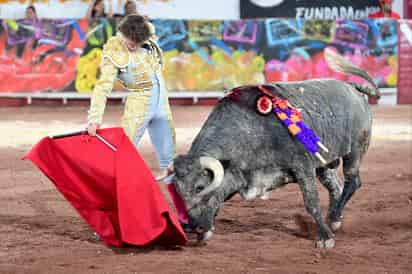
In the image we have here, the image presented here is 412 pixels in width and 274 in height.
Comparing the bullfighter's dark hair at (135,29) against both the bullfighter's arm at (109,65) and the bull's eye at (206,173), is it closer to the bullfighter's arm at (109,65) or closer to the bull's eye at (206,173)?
the bullfighter's arm at (109,65)

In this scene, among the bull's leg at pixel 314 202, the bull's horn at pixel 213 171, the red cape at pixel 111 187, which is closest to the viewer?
the bull's horn at pixel 213 171

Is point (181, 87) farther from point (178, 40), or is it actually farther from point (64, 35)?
point (64, 35)

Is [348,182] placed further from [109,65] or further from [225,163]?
Result: [109,65]

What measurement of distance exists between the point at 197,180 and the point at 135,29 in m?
1.31

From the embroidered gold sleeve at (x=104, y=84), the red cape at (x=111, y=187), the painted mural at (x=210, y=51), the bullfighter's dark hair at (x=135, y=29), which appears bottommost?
the painted mural at (x=210, y=51)

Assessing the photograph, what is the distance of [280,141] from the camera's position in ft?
21.9

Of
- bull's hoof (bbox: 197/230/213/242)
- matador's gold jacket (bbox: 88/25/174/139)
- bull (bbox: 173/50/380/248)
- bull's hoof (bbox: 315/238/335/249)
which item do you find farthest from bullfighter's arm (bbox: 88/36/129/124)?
bull's hoof (bbox: 315/238/335/249)

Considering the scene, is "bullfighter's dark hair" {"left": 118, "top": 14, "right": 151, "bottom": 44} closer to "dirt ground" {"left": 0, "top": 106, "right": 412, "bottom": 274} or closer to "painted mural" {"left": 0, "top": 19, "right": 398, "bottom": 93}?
"dirt ground" {"left": 0, "top": 106, "right": 412, "bottom": 274}

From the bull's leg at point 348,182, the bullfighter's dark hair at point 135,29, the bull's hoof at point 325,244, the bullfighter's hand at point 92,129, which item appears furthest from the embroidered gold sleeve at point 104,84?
the bull's leg at point 348,182

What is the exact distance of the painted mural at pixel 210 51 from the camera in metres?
16.6

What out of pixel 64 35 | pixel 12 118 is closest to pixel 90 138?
pixel 12 118

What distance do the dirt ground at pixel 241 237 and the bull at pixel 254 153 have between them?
1.06 ft

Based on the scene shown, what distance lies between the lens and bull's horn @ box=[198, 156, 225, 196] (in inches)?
249

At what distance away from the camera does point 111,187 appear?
668cm
